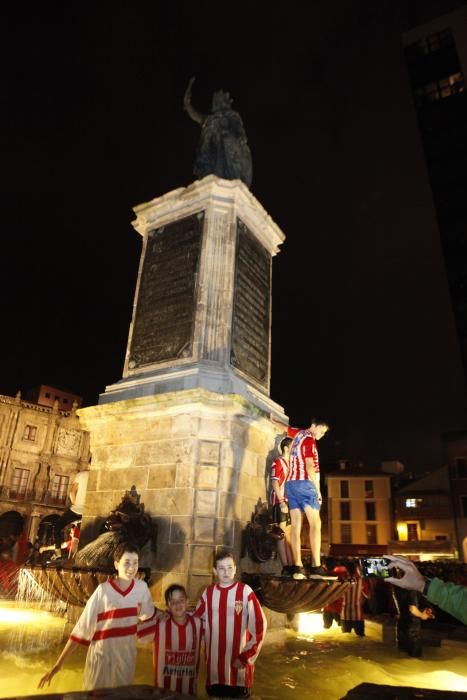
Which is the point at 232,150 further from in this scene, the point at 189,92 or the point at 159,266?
the point at 159,266

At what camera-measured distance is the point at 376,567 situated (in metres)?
2.97

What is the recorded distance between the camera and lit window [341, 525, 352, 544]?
4735cm

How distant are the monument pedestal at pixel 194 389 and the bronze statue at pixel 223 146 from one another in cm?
102

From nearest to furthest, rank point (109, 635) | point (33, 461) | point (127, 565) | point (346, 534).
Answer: point (109, 635), point (127, 565), point (33, 461), point (346, 534)

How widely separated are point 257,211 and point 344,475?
4419 centimetres

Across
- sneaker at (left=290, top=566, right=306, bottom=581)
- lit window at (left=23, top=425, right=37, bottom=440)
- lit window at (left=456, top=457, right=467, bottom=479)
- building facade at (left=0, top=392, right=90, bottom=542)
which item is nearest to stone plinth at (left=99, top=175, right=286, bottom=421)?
sneaker at (left=290, top=566, right=306, bottom=581)

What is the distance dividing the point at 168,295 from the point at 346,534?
151 ft

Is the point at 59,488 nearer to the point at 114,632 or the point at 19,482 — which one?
the point at 19,482

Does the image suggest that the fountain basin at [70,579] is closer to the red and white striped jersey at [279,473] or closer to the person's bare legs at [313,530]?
the person's bare legs at [313,530]

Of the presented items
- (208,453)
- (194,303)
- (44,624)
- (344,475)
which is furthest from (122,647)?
(344,475)

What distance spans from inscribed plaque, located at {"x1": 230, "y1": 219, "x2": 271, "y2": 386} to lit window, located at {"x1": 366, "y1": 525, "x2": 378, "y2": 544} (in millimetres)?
43282

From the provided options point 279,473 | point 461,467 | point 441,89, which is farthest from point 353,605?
point 441,89

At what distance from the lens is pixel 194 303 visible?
26.1ft

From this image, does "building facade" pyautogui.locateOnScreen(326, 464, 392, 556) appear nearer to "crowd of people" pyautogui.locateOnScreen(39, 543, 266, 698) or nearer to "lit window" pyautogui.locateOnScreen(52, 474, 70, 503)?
"lit window" pyautogui.locateOnScreen(52, 474, 70, 503)
